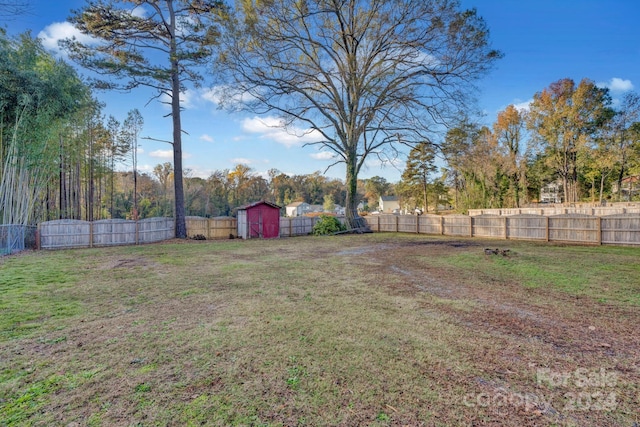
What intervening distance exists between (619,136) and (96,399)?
108 ft

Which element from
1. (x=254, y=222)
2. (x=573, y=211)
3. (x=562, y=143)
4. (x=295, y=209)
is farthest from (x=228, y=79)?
(x=295, y=209)

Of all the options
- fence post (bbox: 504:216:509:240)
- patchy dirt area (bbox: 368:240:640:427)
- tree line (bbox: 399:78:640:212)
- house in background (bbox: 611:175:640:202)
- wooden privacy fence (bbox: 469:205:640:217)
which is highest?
tree line (bbox: 399:78:640:212)

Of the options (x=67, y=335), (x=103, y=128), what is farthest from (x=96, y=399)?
(x=103, y=128)

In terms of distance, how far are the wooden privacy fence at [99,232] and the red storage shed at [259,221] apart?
11.4 ft

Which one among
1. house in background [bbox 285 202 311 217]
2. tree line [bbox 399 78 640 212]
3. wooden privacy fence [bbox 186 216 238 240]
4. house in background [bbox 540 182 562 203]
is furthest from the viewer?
house in background [bbox 285 202 311 217]

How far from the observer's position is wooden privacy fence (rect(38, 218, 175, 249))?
10680mm

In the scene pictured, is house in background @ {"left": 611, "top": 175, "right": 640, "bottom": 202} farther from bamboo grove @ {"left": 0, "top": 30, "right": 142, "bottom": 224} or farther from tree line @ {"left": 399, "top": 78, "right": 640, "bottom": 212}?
bamboo grove @ {"left": 0, "top": 30, "right": 142, "bottom": 224}

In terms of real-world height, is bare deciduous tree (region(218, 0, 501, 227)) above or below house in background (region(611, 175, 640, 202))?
above

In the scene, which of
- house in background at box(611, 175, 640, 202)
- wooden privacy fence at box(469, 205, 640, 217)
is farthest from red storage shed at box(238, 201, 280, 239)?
house in background at box(611, 175, 640, 202)

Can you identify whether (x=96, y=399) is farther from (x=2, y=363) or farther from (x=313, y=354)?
(x=313, y=354)

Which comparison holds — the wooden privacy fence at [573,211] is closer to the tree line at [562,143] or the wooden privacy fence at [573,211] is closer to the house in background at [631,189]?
the tree line at [562,143]

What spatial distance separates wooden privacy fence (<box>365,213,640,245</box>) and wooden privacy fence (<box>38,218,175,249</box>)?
12.6 m

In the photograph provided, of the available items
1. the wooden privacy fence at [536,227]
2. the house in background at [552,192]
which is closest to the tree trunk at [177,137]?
the wooden privacy fence at [536,227]

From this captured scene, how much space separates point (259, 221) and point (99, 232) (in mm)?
6615
